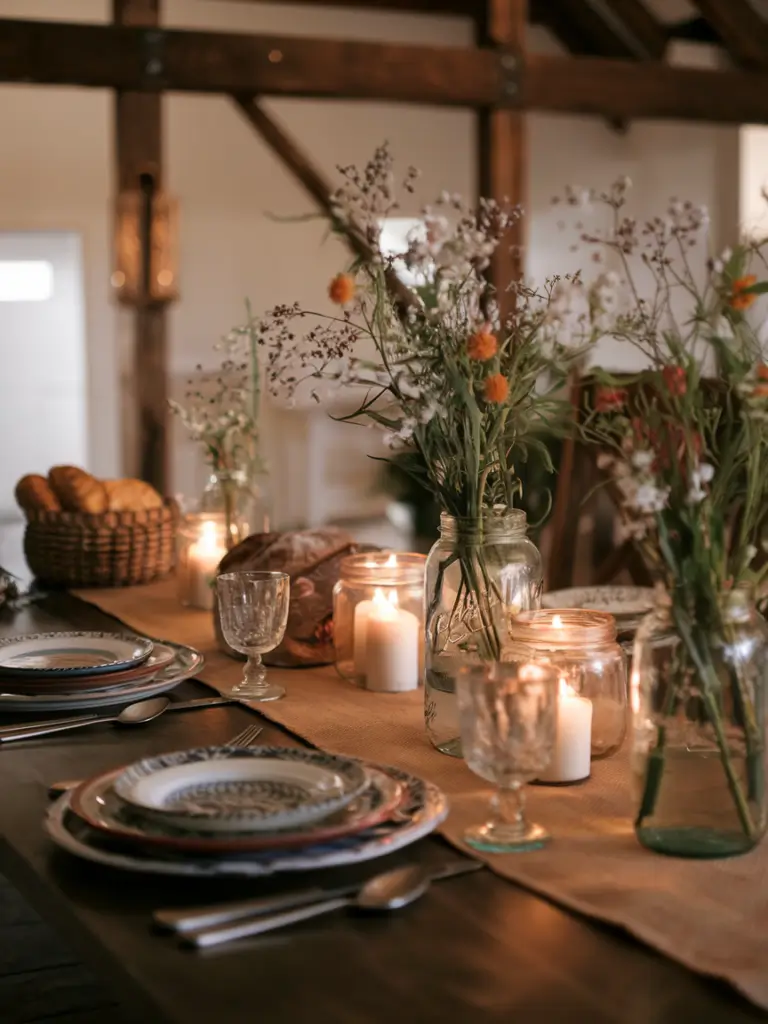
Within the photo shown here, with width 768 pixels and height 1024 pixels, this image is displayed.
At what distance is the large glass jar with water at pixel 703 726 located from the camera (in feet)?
3.20

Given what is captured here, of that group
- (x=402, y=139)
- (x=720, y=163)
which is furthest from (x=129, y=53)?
(x=720, y=163)

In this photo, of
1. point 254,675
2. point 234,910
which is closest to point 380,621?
point 254,675

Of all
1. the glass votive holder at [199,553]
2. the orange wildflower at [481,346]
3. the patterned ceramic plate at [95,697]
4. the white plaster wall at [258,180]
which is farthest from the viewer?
the white plaster wall at [258,180]

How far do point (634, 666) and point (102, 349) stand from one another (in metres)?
5.97

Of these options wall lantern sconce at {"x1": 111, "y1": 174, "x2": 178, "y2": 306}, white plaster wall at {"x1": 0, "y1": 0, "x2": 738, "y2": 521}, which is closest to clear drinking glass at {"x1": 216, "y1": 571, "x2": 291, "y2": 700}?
wall lantern sconce at {"x1": 111, "y1": 174, "x2": 178, "y2": 306}

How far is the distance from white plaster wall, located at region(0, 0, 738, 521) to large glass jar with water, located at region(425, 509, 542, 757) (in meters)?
5.00

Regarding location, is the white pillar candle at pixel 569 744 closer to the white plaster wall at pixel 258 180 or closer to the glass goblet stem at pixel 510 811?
the glass goblet stem at pixel 510 811

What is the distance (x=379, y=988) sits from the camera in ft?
2.57

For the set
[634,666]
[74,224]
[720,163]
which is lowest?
[634,666]

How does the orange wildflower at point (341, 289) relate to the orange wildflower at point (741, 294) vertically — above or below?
above

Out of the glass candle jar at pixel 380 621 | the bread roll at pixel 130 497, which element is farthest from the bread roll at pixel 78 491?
the glass candle jar at pixel 380 621

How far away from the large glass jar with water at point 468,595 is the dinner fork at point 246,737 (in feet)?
0.58

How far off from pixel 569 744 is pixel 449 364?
1.17ft

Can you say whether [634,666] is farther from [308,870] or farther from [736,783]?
[308,870]
